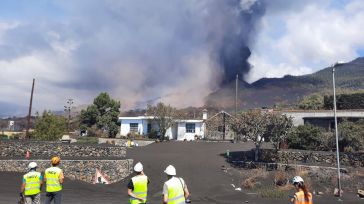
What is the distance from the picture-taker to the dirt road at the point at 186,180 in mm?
22375

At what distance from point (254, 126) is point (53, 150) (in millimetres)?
17557

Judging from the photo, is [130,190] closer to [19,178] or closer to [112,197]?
[112,197]

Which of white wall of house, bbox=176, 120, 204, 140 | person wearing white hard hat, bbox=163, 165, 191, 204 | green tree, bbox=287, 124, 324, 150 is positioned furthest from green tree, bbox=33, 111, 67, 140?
person wearing white hard hat, bbox=163, 165, 191, 204

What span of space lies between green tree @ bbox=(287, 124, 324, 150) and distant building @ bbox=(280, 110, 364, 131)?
15.8 ft

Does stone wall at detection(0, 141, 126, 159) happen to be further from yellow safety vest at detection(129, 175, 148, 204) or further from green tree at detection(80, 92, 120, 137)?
green tree at detection(80, 92, 120, 137)

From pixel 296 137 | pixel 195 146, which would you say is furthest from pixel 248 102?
pixel 296 137

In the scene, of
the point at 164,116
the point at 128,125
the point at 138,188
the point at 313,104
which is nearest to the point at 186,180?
the point at 138,188

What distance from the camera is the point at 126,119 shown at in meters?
63.7

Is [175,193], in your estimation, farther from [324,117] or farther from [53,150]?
[324,117]

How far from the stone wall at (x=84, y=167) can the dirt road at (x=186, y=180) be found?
0.90 metres

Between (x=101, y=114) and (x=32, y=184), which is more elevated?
(x=101, y=114)

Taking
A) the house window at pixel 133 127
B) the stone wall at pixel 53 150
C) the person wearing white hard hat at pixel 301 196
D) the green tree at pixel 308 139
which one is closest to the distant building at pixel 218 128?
the house window at pixel 133 127

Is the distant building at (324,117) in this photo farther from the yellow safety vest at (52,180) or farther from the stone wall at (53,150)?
the yellow safety vest at (52,180)

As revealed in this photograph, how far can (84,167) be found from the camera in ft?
95.7
